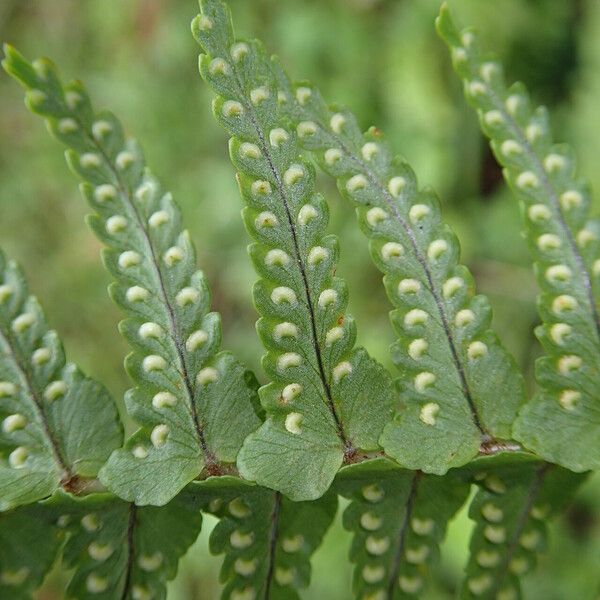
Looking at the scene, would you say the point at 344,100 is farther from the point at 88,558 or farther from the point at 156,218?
the point at 88,558

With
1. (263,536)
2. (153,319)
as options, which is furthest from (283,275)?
(263,536)

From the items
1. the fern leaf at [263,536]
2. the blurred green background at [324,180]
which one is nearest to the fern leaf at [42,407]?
the fern leaf at [263,536]

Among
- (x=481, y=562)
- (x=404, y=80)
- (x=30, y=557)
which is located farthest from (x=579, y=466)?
(x=404, y=80)

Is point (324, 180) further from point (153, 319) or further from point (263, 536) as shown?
point (263, 536)

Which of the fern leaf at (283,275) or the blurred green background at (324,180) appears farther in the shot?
the blurred green background at (324,180)

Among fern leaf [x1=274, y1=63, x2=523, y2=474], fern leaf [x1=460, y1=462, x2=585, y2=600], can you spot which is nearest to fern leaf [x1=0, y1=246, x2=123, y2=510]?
fern leaf [x1=274, y1=63, x2=523, y2=474]

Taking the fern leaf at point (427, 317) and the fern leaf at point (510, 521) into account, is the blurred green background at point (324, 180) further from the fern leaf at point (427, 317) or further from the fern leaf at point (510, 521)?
the fern leaf at point (427, 317)
